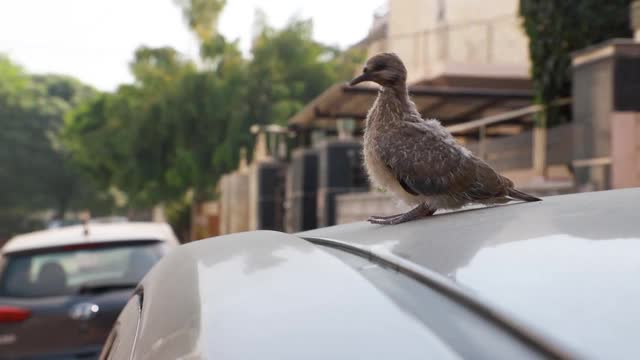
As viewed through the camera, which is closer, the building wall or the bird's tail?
the bird's tail

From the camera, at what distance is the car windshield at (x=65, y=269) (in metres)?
6.12

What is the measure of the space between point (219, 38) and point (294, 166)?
1693 centimetres

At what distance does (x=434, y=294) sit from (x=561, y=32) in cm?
1325

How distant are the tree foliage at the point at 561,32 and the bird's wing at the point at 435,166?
451 inches

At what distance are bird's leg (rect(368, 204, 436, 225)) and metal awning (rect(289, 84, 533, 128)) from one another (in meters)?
13.3

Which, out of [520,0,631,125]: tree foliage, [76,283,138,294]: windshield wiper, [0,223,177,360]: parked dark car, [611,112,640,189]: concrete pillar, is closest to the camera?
[0,223,177,360]: parked dark car

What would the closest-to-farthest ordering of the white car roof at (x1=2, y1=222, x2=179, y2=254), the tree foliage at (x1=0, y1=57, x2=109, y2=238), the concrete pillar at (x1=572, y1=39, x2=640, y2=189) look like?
the white car roof at (x1=2, y1=222, x2=179, y2=254)
the concrete pillar at (x1=572, y1=39, x2=640, y2=189)
the tree foliage at (x1=0, y1=57, x2=109, y2=238)

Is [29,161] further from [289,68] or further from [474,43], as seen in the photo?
[474,43]

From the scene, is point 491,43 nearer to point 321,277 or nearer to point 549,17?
point 549,17

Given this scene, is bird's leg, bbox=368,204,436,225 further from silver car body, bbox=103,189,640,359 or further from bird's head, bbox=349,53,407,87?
bird's head, bbox=349,53,407,87

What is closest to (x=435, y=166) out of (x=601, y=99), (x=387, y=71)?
(x=387, y=71)

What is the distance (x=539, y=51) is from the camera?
47.1ft

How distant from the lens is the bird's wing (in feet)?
7.75

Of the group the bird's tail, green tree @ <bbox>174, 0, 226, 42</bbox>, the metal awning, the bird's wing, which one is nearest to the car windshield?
the bird's wing
